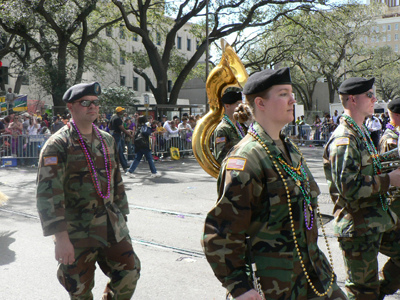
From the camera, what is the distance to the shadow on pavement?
17.0 ft

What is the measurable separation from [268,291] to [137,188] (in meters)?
8.06

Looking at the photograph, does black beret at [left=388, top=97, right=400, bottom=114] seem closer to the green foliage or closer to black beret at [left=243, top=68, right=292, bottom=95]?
black beret at [left=243, top=68, right=292, bottom=95]

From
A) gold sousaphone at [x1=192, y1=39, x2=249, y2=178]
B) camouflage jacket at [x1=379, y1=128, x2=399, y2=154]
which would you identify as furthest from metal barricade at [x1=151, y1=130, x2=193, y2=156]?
camouflage jacket at [x1=379, y1=128, x2=399, y2=154]

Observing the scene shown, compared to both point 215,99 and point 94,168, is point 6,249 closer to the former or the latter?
point 94,168

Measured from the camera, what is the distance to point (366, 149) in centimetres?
317

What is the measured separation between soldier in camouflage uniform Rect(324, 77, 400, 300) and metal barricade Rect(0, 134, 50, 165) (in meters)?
12.8

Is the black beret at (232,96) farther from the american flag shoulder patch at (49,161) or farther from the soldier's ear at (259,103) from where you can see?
the soldier's ear at (259,103)

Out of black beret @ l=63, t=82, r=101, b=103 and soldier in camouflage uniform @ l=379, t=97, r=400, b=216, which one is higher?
black beret @ l=63, t=82, r=101, b=103

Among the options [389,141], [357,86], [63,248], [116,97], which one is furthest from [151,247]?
[116,97]

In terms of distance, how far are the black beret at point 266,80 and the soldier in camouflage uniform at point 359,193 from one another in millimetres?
1076

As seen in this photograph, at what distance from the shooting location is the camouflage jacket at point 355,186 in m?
2.97

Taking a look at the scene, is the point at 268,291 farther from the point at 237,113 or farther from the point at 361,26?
the point at 361,26

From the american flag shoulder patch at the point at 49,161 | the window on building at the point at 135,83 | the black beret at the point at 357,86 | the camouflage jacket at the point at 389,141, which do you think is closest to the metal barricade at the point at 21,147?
the american flag shoulder patch at the point at 49,161

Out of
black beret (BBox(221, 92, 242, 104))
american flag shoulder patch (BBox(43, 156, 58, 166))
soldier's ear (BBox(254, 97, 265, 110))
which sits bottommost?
american flag shoulder patch (BBox(43, 156, 58, 166))
